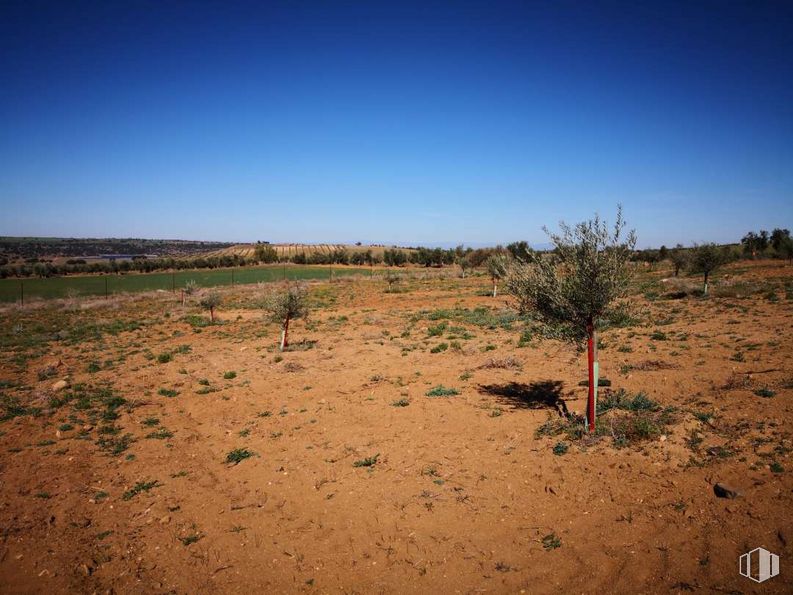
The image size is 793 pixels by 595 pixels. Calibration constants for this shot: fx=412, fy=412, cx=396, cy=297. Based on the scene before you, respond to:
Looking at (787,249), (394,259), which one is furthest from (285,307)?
(394,259)

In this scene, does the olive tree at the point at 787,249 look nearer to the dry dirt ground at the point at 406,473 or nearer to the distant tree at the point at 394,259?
the dry dirt ground at the point at 406,473

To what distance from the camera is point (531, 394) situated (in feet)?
45.7

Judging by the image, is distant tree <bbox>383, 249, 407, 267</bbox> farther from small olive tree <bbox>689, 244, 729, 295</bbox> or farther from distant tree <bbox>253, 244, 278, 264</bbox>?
small olive tree <bbox>689, 244, 729, 295</bbox>

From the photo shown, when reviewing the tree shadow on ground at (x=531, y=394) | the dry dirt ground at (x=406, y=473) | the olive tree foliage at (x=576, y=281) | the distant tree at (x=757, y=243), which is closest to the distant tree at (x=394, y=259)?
the distant tree at (x=757, y=243)

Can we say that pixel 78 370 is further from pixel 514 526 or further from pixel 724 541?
pixel 724 541

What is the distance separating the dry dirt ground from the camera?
6719 mm

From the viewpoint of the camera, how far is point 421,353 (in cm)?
2070

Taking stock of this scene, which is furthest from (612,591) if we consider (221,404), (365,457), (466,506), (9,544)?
(221,404)

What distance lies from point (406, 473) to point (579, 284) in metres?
6.05

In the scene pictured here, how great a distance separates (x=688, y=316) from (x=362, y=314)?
903 inches

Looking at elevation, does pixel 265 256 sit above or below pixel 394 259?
above

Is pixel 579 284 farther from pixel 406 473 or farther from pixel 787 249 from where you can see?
pixel 787 249

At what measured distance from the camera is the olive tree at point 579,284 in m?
9.50

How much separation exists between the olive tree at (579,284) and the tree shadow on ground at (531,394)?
2.24 meters
